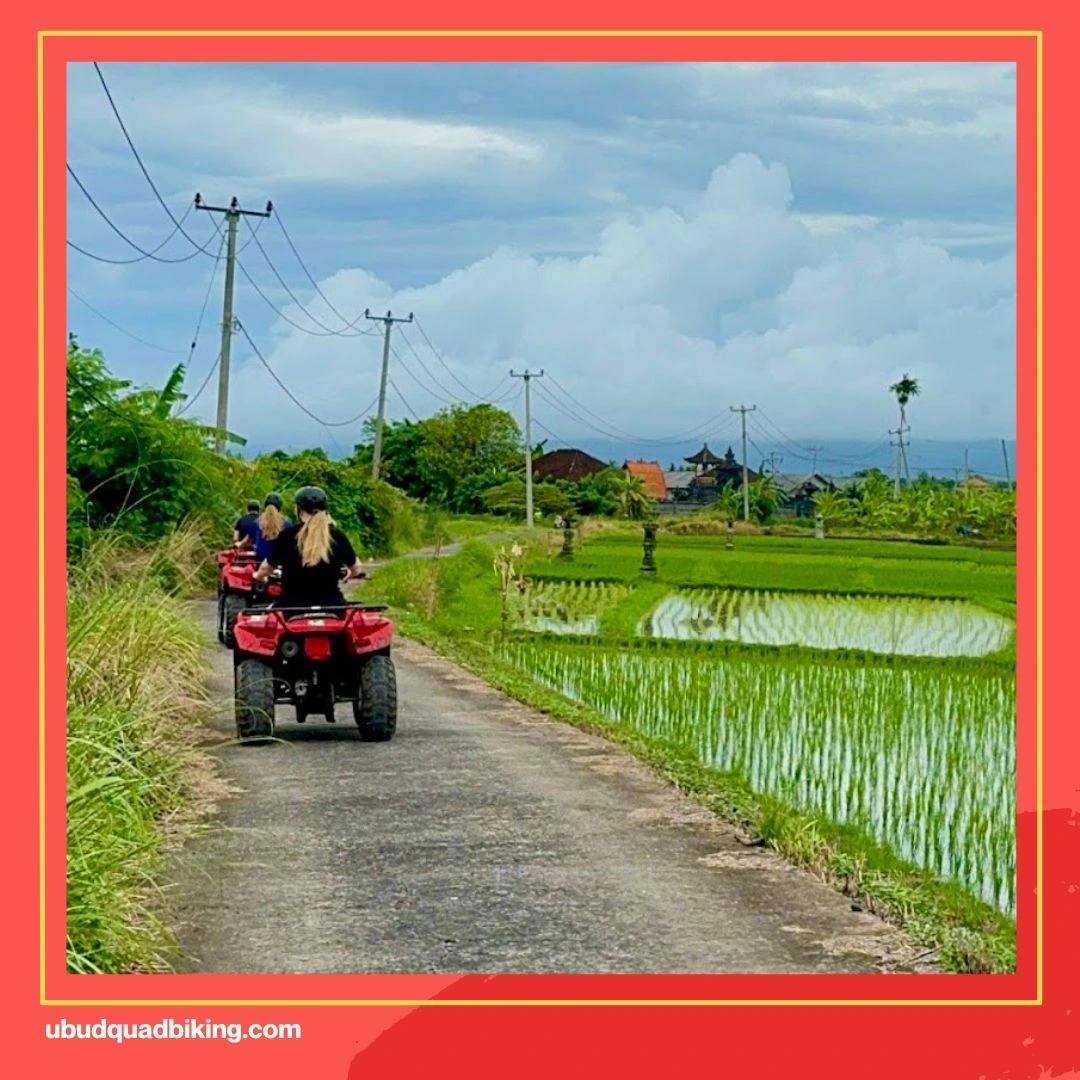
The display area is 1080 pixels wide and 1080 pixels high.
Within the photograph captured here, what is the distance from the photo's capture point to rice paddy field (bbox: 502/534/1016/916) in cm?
841

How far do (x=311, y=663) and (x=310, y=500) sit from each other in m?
0.80

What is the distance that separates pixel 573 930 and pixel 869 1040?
1.36 metres

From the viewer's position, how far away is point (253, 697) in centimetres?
877

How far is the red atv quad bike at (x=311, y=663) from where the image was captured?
876 cm

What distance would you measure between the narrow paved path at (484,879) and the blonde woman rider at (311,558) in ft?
2.50

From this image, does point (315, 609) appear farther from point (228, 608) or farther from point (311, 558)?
point (228, 608)

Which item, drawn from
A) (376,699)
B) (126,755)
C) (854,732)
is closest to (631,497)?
(854,732)

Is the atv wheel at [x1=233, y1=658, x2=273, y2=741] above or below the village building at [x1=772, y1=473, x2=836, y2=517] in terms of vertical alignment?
below

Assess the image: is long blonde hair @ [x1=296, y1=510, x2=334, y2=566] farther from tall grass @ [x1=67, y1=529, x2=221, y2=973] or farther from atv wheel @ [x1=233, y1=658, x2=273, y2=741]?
tall grass @ [x1=67, y1=529, x2=221, y2=973]

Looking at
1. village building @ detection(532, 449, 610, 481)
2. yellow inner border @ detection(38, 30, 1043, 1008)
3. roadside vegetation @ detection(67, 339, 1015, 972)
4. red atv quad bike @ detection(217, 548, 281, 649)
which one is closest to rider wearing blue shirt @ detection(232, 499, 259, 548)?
red atv quad bike @ detection(217, 548, 281, 649)

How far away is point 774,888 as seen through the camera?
6012 mm

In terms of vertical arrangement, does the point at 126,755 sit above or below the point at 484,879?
above

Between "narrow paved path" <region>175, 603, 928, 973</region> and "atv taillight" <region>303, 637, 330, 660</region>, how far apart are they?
0.47m
